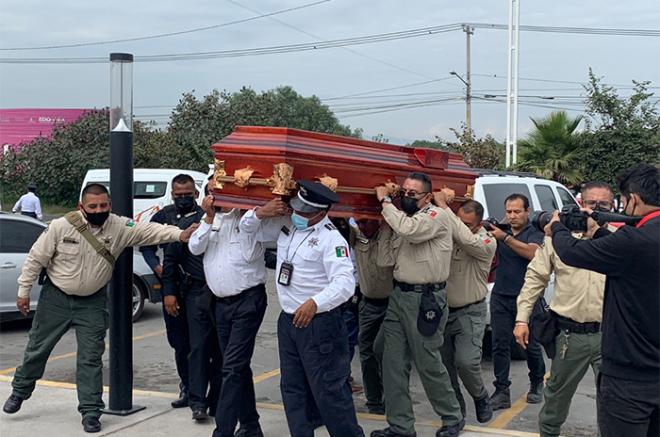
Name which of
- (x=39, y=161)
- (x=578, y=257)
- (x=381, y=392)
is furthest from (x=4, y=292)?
(x=39, y=161)

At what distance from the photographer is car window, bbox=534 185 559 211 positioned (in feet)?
33.4

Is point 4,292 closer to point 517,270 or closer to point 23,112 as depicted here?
point 517,270

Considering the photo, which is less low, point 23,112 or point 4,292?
point 23,112

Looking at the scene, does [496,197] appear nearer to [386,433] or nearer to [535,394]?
[535,394]

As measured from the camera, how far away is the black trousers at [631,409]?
12.6 feet

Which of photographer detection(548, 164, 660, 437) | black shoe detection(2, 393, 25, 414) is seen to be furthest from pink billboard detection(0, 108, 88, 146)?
photographer detection(548, 164, 660, 437)

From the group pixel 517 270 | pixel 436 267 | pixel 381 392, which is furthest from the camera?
pixel 517 270

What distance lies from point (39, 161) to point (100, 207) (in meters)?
30.6

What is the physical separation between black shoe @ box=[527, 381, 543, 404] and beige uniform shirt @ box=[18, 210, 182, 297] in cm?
378

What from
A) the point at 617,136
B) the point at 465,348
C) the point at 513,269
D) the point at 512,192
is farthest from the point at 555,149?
the point at 465,348

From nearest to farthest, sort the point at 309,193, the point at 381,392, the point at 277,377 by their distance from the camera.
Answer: the point at 309,193, the point at 381,392, the point at 277,377

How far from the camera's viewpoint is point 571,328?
5.09 m

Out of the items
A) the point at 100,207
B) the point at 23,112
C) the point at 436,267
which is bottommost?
the point at 436,267

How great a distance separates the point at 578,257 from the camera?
3.98 m
